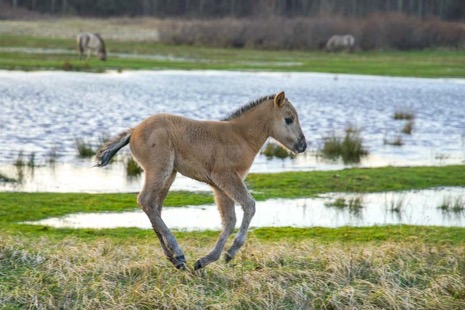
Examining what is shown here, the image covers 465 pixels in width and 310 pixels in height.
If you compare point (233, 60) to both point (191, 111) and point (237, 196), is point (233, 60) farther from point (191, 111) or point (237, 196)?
point (237, 196)

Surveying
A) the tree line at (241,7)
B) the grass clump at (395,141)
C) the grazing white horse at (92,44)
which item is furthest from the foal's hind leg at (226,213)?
the tree line at (241,7)

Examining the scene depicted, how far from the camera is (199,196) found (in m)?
15.4

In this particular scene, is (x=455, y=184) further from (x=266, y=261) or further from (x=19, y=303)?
(x=19, y=303)

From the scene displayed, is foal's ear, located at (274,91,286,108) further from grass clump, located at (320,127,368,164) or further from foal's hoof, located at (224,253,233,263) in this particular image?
grass clump, located at (320,127,368,164)

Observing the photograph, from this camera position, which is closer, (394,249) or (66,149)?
(394,249)

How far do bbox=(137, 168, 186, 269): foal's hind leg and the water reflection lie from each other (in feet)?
12.3

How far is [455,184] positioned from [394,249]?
735 cm

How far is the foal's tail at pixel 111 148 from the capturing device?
9.18 metres

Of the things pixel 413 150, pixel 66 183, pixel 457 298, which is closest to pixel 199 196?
pixel 66 183

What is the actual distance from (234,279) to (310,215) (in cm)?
537

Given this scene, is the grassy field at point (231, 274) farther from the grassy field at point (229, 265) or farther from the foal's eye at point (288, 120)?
the foal's eye at point (288, 120)

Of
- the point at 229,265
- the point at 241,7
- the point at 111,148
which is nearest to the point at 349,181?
the point at 229,265

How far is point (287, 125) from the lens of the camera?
31.8 feet

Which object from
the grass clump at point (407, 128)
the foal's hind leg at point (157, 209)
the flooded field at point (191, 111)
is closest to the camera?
the foal's hind leg at point (157, 209)
